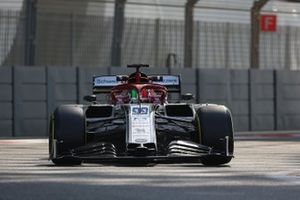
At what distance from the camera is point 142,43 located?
72.3 ft

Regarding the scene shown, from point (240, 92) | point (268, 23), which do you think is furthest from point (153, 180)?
point (268, 23)

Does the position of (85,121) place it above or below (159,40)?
below

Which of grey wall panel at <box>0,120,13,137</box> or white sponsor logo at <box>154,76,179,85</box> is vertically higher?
white sponsor logo at <box>154,76,179,85</box>

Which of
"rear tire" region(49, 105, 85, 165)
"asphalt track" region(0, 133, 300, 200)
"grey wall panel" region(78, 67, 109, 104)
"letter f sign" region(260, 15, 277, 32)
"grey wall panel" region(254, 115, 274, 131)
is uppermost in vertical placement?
"letter f sign" region(260, 15, 277, 32)

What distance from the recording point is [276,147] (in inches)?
632

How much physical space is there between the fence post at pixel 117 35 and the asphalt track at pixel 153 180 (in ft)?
28.6

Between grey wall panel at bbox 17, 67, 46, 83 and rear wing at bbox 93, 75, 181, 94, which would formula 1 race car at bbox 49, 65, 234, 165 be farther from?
grey wall panel at bbox 17, 67, 46, 83

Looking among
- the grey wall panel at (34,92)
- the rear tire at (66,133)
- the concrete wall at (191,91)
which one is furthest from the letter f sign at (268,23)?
the rear tire at (66,133)

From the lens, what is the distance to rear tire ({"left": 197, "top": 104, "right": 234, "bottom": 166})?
11.4 m

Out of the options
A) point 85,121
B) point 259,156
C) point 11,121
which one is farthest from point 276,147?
point 11,121

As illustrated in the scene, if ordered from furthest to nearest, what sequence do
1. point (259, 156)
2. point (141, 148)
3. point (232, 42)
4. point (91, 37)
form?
point (232, 42) → point (91, 37) → point (259, 156) → point (141, 148)

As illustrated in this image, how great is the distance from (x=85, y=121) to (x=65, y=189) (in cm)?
319

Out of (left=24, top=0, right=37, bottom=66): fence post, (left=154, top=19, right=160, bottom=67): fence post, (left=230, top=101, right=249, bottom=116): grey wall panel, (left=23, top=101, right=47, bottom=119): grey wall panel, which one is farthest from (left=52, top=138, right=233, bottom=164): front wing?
(left=230, top=101, right=249, bottom=116): grey wall panel

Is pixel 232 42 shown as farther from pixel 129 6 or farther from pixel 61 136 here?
pixel 61 136
